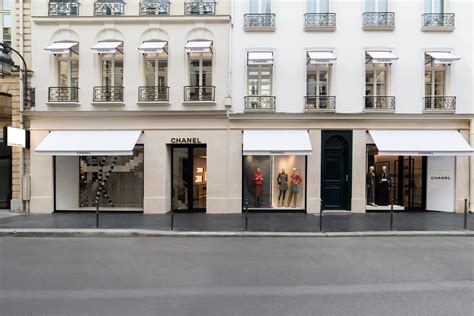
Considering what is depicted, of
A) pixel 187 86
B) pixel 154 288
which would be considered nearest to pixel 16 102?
pixel 187 86

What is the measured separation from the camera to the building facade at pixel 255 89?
46.6 ft

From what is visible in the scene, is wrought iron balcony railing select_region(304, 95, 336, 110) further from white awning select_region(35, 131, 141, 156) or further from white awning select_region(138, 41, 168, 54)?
white awning select_region(35, 131, 141, 156)

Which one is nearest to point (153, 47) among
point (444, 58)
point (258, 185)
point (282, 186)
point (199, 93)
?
point (199, 93)

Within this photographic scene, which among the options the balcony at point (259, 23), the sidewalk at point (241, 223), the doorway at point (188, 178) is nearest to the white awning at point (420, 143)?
the sidewalk at point (241, 223)

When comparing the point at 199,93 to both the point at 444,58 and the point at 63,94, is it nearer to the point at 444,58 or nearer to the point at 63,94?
the point at 63,94

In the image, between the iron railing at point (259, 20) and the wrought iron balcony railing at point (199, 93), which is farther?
the wrought iron balcony railing at point (199, 93)

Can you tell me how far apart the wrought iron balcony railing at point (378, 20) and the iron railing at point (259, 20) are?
3852 mm

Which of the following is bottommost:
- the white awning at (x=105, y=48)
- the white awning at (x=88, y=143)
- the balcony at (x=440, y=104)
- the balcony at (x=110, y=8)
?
the white awning at (x=88, y=143)

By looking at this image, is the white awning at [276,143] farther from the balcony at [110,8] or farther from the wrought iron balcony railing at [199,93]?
the balcony at [110,8]

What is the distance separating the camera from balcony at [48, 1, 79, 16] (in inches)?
568

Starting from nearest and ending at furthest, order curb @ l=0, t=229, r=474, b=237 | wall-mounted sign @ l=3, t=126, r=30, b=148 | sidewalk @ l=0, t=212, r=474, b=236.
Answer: curb @ l=0, t=229, r=474, b=237, sidewalk @ l=0, t=212, r=474, b=236, wall-mounted sign @ l=3, t=126, r=30, b=148

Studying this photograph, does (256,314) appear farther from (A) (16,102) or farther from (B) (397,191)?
(A) (16,102)

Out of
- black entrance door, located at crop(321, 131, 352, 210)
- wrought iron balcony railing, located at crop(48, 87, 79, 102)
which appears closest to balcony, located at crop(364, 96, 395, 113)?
black entrance door, located at crop(321, 131, 352, 210)

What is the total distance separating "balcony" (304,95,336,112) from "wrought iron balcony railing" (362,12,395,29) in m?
3.30
